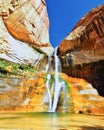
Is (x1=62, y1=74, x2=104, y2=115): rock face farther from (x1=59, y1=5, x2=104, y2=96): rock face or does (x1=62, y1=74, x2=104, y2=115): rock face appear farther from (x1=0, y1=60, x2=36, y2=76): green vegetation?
(x1=0, y1=60, x2=36, y2=76): green vegetation

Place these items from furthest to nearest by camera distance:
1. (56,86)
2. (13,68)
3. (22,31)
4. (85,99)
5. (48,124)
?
1. (22,31)
2. (13,68)
3. (56,86)
4. (85,99)
5. (48,124)

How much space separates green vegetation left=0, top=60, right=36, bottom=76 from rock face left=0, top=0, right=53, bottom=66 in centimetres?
134

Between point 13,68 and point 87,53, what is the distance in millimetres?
9595

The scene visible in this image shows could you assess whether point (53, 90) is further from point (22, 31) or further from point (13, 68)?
point (22, 31)

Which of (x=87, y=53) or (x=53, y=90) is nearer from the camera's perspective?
(x=53, y=90)

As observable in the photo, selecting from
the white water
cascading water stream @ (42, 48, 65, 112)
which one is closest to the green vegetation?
cascading water stream @ (42, 48, 65, 112)

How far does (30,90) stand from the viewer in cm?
2723

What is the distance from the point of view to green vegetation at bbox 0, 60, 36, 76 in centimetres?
2850

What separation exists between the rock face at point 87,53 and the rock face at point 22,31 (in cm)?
412

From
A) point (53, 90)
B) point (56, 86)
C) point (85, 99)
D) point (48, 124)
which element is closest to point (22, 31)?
point (56, 86)

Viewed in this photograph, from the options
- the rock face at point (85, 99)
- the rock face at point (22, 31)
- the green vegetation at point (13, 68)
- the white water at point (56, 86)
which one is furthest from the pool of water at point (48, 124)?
the rock face at point (22, 31)

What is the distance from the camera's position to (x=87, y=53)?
113ft

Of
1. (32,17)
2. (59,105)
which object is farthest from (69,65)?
(32,17)

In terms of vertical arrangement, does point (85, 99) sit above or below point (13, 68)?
below
